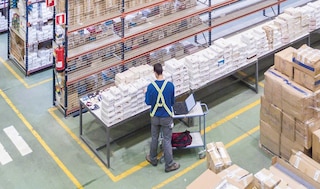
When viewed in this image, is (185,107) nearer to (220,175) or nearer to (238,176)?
(220,175)

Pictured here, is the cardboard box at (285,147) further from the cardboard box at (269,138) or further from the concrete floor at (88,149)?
the concrete floor at (88,149)

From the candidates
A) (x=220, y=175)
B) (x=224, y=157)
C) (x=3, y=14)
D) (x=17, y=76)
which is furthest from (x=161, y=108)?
(x=3, y=14)

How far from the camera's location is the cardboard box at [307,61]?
8.63 metres

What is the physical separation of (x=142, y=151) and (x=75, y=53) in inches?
92.7

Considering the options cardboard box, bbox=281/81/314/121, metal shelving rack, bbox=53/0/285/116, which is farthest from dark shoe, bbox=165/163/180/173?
metal shelving rack, bbox=53/0/285/116

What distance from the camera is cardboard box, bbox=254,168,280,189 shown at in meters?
7.56

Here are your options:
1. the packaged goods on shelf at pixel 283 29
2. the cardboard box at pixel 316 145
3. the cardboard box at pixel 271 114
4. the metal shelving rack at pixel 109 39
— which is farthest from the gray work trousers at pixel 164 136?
the packaged goods on shelf at pixel 283 29

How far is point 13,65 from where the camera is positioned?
42.4 feet

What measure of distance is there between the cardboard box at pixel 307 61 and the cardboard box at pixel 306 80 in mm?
64

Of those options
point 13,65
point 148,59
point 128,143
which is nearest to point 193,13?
point 148,59

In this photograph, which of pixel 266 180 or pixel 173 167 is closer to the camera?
pixel 266 180

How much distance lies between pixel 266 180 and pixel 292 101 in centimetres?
175

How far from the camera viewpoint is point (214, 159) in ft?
27.6

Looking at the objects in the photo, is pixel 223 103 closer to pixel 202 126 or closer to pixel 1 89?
pixel 202 126
